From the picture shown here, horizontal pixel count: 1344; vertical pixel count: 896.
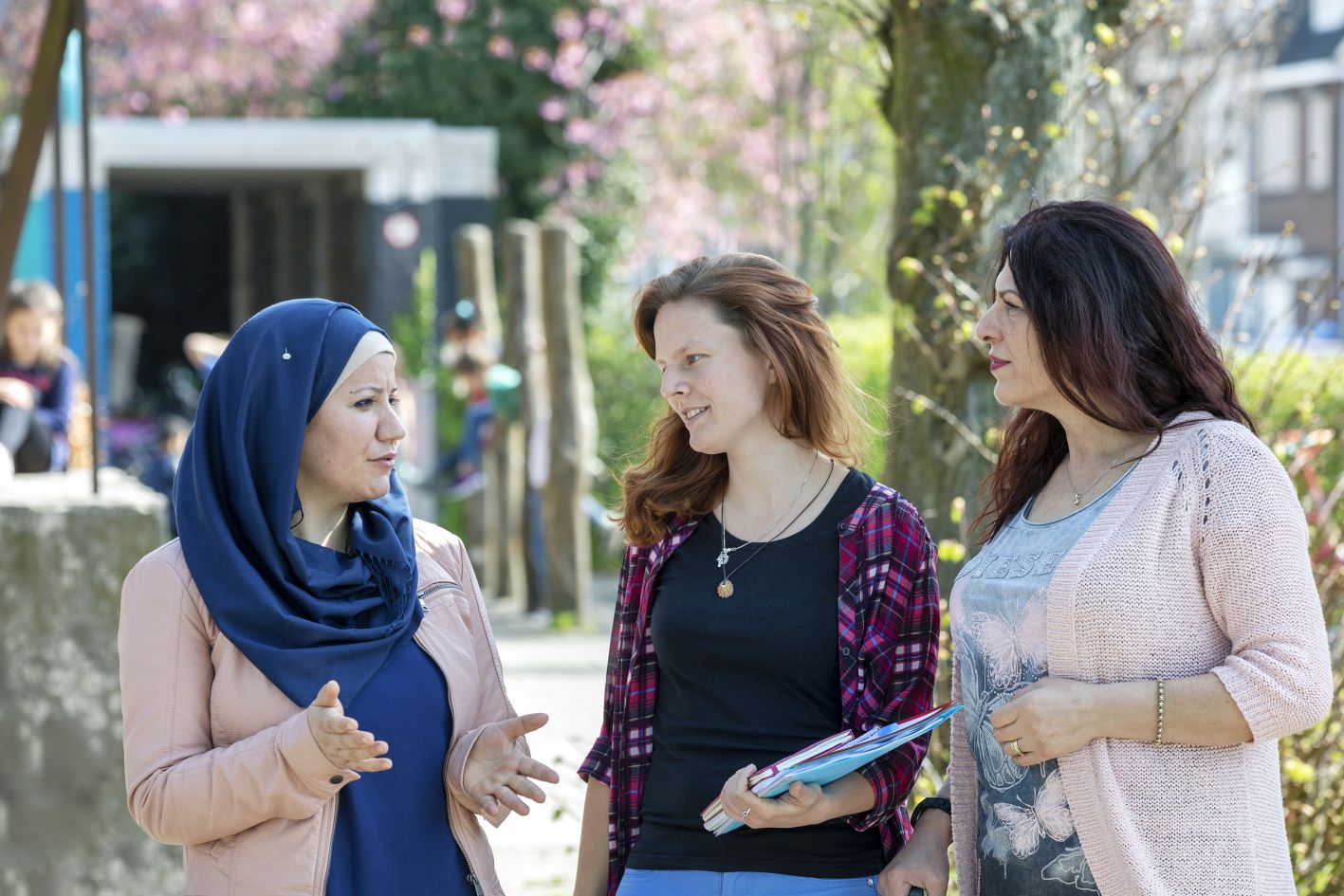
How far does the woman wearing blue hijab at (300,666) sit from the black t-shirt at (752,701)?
0.25 m

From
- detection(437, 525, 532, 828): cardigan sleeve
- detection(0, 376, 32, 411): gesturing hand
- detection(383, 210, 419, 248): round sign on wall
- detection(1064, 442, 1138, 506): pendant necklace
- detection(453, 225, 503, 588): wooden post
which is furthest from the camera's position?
detection(383, 210, 419, 248): round sign on wall

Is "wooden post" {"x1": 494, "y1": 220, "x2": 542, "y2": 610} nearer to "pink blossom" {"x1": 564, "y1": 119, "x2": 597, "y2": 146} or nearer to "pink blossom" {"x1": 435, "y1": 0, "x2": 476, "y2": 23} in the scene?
"pink blossom" {"x1": 564, "y1": 119, "x2": 597, "y2": 146}

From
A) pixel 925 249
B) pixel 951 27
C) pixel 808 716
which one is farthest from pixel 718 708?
pixel 951 27

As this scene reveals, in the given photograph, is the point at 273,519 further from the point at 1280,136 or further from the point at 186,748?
the point at 1280,136

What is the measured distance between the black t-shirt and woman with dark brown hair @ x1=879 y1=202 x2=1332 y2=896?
27 cm

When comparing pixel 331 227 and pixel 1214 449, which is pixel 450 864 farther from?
pixel 331 227

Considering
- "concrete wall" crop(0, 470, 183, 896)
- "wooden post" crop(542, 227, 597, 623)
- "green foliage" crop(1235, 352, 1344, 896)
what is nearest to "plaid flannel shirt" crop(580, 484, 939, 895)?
"green foliage" crop(1235, 352, 1344, 896)

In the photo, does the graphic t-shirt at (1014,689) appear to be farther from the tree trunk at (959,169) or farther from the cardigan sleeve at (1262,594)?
the tree trunk at (959,169)

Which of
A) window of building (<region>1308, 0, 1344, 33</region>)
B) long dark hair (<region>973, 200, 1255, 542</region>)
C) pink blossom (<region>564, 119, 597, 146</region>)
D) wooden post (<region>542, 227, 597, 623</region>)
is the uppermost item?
window of building (<region>1308, 0, 1344, 33</region>)

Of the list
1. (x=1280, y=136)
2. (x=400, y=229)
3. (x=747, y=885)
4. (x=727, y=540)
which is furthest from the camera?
(x=1280, y=136)

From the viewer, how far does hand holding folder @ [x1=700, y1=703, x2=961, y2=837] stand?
9.02 ft

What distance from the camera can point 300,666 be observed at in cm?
287

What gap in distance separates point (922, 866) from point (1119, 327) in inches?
39.0

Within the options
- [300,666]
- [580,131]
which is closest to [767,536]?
[300,666]
